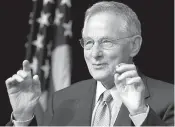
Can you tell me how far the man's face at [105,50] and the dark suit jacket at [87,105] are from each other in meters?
0.21

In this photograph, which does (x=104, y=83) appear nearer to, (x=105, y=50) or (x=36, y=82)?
(x=105, y=50)

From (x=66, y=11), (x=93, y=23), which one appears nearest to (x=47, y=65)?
(x=66, y=11)

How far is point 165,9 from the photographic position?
3.35 m

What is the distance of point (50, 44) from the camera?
3273mm

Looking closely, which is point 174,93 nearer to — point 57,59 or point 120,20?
point 120,20

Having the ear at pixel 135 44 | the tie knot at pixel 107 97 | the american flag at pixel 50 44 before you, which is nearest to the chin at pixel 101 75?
the tie knot at pixel 107 97

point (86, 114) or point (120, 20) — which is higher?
point (120, 20)

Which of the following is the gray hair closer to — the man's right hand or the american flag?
the man's right hand

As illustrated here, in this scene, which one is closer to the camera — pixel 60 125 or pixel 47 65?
pixel 60 125

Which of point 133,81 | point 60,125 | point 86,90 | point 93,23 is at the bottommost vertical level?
point 60,125

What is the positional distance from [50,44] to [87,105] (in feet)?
4.33

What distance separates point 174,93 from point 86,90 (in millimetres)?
486

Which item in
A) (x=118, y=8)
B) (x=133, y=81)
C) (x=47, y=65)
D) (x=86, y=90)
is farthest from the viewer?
(x=47, y=65)

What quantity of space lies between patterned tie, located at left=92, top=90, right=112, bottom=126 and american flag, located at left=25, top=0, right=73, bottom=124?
1281 millimetres
